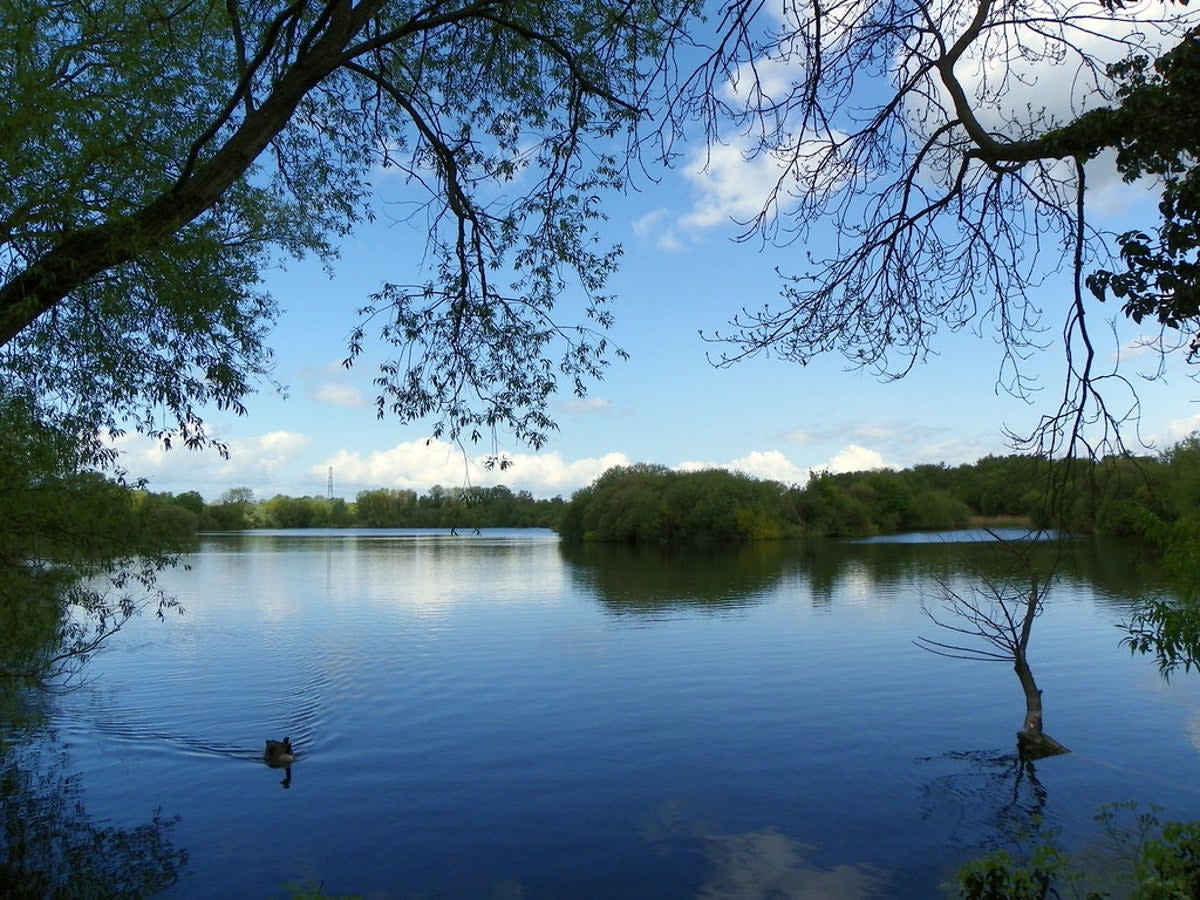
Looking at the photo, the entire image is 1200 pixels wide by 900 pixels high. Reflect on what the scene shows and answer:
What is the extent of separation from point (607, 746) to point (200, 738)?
8.37 meters

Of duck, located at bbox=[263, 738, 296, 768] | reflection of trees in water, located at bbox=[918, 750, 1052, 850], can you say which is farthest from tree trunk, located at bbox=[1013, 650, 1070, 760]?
duck, located at bbox=[263, 738, 296, 768]

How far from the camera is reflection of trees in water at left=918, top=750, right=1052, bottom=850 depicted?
11781 mm

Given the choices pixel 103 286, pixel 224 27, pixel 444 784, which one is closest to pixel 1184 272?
pixel 103 286

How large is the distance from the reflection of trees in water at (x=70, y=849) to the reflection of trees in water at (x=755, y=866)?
6.38 m

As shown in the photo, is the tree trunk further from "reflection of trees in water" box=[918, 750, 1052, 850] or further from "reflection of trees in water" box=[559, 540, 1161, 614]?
"reflection of trees in water" box=[559, 540, 1161, 614]

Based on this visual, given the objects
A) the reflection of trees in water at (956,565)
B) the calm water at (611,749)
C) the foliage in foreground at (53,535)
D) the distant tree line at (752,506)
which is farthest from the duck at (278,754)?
the distant tree line at (752,506)

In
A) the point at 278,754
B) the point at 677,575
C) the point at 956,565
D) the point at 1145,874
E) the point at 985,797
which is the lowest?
the point at 985,797

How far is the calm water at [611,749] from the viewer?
1106cm

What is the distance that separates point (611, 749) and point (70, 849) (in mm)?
8611

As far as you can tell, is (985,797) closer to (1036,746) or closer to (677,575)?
(1036,746)

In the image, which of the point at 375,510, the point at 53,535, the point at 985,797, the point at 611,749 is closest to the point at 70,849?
the point at 53,535

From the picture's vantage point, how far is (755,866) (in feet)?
35.4

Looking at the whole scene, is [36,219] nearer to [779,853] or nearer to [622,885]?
[622,885]

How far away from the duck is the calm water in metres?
0.40
